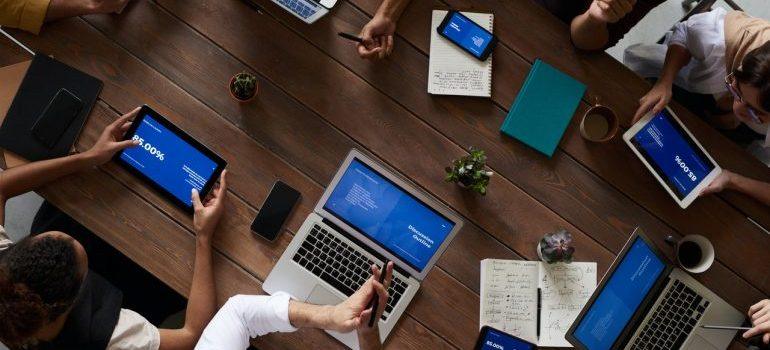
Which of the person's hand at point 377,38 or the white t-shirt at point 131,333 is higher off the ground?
the person's hand at point 377,38

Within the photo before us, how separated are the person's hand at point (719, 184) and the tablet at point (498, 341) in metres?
0.69

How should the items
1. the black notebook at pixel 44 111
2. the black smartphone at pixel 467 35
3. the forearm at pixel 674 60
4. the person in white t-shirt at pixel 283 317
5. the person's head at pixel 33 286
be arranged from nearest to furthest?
1. the person's head at pixel 33 286
2. the person in white t-shirt at pixel 283 317
3. the black notebook at pixel 44 111
4. the black smartphone at pixel 467 35
5. the forearm at pixel 674 60

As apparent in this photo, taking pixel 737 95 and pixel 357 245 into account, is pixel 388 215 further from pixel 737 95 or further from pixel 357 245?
pixel 737 95

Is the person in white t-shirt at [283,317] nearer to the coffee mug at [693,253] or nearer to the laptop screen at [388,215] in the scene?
the laptop screen at [388,215]

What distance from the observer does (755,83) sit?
5.19ft

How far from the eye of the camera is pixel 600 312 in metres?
1.60

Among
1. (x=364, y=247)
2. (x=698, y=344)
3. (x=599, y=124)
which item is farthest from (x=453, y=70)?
(x=698, y=344)

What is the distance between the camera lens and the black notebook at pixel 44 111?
5.31 feet

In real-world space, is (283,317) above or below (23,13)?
below

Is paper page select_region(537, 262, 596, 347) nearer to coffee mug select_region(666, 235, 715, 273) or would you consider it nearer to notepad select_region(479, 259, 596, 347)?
notepad select_region(479, 259, 596, 347)

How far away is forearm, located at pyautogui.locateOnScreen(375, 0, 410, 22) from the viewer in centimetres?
168

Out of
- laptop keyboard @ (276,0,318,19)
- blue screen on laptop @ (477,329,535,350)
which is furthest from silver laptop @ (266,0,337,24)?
blue screen on laptop @ (477,329,535,350)

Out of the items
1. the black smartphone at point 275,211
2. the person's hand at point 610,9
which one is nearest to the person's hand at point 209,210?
the black smartphone at point 275,211

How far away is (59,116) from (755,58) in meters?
1.88
